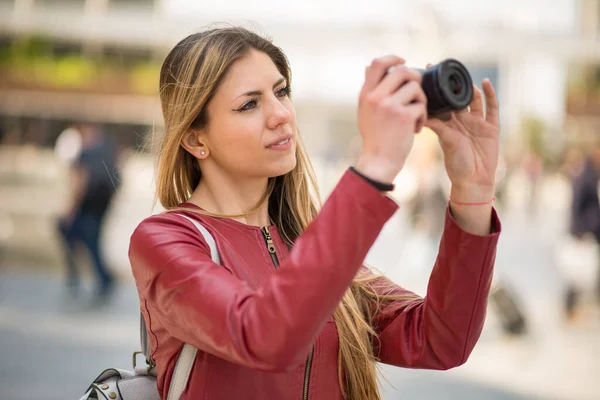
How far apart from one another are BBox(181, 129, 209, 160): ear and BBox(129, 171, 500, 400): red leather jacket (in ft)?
0.52

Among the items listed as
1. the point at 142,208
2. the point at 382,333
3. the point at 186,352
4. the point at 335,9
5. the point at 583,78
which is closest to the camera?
the point at 186,352

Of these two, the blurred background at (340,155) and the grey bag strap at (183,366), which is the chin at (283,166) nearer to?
the grey bag strap at (183,366)

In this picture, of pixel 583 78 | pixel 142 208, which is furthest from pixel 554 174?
pixel 142 208

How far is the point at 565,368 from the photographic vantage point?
545 centimetres

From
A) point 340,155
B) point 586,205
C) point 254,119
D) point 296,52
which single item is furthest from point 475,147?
point 340,155

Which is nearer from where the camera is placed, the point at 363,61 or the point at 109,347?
the point at 109,347

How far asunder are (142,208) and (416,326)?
16155 mm

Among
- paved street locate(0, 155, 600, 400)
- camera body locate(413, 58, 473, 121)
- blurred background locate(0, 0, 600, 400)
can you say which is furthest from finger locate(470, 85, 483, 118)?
paved street locate(0, 155, 600, 400)

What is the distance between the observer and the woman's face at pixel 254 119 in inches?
52.9

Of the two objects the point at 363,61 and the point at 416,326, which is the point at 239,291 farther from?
the point at 363,61

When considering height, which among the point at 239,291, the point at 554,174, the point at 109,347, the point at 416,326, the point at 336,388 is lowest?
the point at 554,174

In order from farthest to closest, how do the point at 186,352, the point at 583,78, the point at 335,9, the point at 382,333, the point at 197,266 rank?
the point at 583,78 < the point at 335,9 < the point at 382,333 < the point at 186,352 < the point at 197,266

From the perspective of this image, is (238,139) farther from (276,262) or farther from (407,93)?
(407,93)

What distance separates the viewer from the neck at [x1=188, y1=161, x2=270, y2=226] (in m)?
1.46
